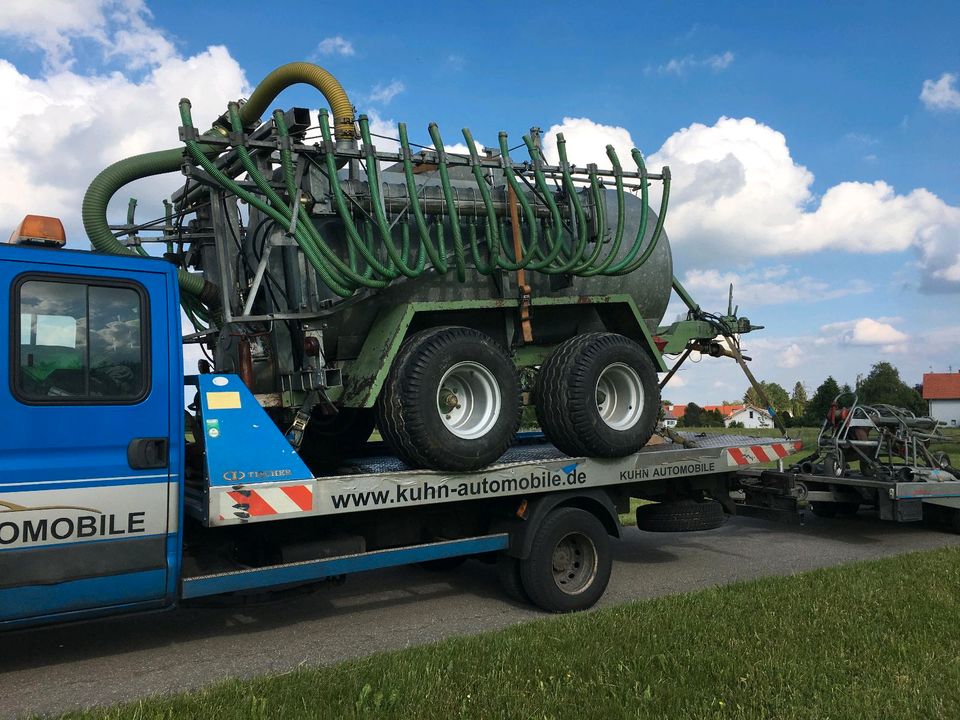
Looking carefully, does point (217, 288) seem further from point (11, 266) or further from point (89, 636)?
point (89, 636)

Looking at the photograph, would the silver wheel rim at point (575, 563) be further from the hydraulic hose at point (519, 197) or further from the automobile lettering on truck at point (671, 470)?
the hydraulic hose at point (519, 197)

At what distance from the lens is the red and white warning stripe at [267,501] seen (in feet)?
17.0

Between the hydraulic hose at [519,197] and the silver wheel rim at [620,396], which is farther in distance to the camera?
the silver wheel rim at [620,396]

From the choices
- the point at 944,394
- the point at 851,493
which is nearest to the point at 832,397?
the point at 944,394

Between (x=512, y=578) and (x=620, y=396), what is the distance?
1.77 metres

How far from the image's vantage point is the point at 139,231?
7.24 metres

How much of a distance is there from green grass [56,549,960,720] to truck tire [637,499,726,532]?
5.45ft

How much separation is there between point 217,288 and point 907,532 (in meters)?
8.36

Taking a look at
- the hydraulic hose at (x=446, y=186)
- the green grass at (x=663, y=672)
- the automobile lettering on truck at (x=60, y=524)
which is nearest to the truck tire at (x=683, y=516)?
the green grass at (x=663, y=672)

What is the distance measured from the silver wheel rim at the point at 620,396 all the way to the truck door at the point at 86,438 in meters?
3.57

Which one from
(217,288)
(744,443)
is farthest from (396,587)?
(744,443)

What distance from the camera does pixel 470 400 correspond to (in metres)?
6.66

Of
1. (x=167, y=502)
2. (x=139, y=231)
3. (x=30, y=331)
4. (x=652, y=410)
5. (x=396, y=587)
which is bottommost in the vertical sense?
(x=396, y=587)

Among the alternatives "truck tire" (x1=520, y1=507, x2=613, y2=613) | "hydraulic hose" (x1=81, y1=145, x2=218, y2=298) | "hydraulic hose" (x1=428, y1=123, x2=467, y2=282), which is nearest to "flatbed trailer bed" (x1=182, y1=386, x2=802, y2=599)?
"truck tire" (x1=520, y1=507, x2=613, y2=613)
